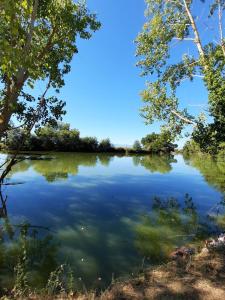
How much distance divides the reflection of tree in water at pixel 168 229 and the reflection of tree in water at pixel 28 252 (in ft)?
9.81

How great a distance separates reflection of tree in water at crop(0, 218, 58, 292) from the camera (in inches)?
266

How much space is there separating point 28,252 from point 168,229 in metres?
5.74

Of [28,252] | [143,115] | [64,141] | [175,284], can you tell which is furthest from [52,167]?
[64,141]

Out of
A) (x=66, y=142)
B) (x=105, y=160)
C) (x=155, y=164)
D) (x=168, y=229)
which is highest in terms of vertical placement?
(x=66, y=142)

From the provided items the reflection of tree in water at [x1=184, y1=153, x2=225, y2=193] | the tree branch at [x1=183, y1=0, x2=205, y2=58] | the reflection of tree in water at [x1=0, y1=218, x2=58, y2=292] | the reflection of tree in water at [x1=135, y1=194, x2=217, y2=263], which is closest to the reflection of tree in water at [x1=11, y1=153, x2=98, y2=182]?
the reflection of tree in water at [x1=135, y1=194, x2=217, y2=263]

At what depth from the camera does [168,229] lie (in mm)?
11398

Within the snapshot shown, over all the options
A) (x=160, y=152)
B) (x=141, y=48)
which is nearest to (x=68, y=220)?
(x=141, y=48)

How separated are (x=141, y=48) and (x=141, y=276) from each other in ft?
47.6

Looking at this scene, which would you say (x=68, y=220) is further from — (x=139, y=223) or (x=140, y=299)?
(x=140, y=299)

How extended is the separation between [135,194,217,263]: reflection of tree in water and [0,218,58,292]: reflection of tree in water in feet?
9.81

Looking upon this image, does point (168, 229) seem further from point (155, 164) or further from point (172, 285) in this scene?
point (155, 164)

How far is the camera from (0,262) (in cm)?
755

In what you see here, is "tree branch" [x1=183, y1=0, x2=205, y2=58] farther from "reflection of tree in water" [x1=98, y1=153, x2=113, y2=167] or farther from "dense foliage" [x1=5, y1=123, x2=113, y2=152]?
"dense foliage" [x1=5, y1=123, x2=113, y2=152]

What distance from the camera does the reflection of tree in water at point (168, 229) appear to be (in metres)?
9.20
